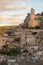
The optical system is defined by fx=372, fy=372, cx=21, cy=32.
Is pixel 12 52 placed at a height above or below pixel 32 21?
below

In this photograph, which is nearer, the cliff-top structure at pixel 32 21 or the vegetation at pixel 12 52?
the vegetation at pixel 12 52

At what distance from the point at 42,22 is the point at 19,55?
12906mm

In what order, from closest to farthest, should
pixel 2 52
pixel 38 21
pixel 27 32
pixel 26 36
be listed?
pixel 2 52
pixel 26 36
pixel 27 32
pixel 38 21

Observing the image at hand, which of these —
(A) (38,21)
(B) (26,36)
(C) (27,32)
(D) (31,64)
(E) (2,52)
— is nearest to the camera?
(D) (31,64)

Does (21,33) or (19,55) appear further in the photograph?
(21,33)

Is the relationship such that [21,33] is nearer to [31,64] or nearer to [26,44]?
[26,44]

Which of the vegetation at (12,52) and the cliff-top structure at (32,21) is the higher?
the cliff-top structure at (32,21)

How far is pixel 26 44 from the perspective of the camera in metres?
34.0

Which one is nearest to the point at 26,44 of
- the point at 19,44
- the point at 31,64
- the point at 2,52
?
the point at 19,44

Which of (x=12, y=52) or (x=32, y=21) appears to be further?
(x=32, y=21)

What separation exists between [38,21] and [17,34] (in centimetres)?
660

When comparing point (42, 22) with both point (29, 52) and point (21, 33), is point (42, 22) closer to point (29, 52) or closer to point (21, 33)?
point (21, 33)

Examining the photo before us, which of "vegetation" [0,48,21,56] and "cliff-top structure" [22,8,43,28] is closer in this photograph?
"vegetation" [0,48,21,56]

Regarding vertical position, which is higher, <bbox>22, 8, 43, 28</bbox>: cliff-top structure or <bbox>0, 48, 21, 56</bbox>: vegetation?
<bbox>22, 8, 43, 28</bbox>: cliff-top structure
